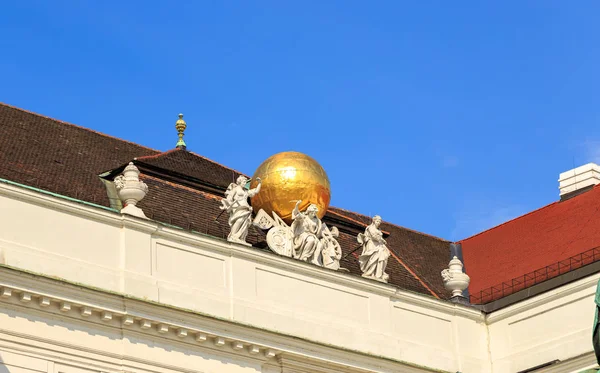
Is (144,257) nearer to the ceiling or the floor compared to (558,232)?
nearer to the floor

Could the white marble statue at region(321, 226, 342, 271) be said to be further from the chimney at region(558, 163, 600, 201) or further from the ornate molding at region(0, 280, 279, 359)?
the chimney at region(558, 163, 600, 201)

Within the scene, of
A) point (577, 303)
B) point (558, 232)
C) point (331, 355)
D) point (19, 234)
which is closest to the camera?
point (19, 234)

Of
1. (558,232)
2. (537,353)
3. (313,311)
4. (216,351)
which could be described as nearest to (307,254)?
(313,311)

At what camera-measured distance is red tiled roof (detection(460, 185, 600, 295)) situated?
123 ft

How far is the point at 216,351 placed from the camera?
30625 millimetres

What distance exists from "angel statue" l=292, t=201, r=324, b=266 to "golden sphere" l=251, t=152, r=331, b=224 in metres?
0.31

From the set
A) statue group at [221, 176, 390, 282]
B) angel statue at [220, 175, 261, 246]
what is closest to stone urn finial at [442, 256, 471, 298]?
statue group at [221, 176, 390, 282]

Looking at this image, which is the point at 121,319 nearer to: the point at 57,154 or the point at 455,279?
the point at 57,154

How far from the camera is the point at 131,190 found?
3069cm

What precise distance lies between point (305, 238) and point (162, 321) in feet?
13.8

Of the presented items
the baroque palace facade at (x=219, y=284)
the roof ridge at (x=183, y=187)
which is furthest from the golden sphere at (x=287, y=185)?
the roof ridge at (x=183, y=187)

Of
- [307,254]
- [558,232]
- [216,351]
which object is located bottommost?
[216,351]

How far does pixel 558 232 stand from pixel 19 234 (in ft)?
45.6

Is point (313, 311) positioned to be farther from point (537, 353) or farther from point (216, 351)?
point (537, 353)
